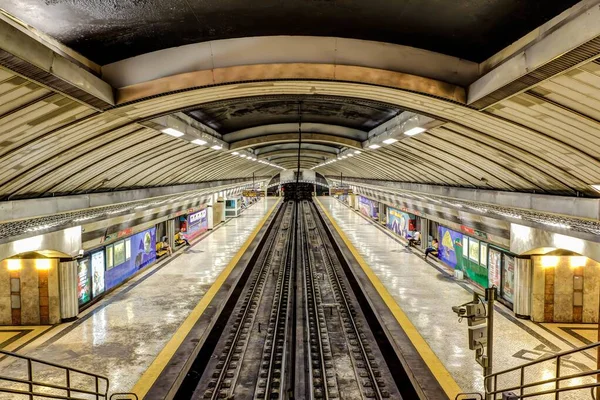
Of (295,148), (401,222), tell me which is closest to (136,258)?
(295,148)

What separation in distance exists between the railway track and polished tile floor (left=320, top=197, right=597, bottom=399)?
121cm

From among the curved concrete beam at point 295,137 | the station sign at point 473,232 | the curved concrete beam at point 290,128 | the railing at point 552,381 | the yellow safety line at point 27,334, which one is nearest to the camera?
the railing at point 552,381

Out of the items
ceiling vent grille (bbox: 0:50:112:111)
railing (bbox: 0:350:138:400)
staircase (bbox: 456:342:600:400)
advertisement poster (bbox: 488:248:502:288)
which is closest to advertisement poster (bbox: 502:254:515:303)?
advertisement poster (bbox: 488:248:502:288)

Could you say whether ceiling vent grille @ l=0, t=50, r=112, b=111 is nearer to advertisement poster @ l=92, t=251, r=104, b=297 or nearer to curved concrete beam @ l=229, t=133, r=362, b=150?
advertisement poster @ l=92, t=251, r=104, b=297

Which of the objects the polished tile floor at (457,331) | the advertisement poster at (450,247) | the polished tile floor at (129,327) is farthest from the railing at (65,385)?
the advertisement poster at (450,247)

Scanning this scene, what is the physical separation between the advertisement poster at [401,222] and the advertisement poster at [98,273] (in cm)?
1401

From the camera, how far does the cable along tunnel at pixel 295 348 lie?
7625 millimetres

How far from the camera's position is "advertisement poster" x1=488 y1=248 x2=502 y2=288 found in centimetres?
1081

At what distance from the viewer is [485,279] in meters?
12.0

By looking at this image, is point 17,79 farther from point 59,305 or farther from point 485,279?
point 485,279

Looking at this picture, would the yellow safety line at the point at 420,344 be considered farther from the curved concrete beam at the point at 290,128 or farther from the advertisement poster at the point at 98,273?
the advertisement poster at the point at 98,273

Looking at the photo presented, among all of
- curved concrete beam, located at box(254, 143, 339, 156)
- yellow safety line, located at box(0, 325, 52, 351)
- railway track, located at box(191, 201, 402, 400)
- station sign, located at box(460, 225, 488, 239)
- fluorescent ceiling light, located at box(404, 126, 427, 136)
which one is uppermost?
curved concrete beam, located at box(254, 143, 339, 156)

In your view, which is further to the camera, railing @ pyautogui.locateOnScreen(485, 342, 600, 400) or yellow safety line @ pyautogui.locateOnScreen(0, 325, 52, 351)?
yellow safety line @ pyautogui.locateOnScreen(0, 325, 52, 351)

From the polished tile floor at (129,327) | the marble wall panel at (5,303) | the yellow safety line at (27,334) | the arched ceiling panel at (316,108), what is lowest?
the yellow safety line at (27,334)
